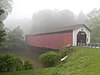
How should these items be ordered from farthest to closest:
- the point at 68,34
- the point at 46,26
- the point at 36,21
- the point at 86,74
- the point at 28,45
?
the point at 36,21, the point at 46,26, the point at 28,45, the point at 68,34, the point at 86,74

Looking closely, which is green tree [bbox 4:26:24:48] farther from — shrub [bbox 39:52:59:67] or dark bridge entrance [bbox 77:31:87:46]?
shrub [bbox 39:52:59:67]

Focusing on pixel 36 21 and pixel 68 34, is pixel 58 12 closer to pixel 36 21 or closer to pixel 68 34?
pixel 36 21

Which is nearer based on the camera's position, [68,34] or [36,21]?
[68,34]

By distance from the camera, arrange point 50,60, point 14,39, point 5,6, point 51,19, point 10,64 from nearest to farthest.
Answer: point 10,64
point 50,60
point 5,6
point 14,39
point 51,19

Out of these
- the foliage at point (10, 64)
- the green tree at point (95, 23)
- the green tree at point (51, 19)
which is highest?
the green tree at point (51, 19)

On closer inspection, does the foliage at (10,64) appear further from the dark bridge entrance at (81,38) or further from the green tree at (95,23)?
the green tree at (95,23)

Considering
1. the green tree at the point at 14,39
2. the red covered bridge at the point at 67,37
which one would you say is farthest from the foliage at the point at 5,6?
the red covered bridge at the point at 67,37

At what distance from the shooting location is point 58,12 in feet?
205

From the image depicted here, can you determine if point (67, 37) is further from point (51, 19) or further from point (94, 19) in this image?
point (51, 19)

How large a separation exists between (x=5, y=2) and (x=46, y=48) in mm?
13600

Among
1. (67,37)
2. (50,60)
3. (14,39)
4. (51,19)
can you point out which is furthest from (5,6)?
(50,60)

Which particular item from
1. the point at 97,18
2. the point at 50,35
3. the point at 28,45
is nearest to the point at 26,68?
the point at 50,35

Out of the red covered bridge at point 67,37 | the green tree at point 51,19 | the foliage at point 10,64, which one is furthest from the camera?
the green tree at point 51,19

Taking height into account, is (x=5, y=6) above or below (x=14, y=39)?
above
